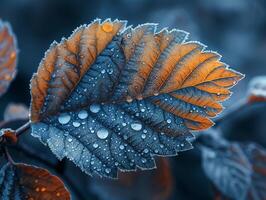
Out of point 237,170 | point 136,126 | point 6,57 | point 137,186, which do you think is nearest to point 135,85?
point 136,126

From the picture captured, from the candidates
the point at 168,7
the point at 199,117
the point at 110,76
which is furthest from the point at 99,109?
the point at 168,7

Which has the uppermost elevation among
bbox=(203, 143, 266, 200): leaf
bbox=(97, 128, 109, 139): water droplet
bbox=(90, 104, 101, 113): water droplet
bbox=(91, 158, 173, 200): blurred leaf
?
bbox=(203, 143, 266, 200): leaf

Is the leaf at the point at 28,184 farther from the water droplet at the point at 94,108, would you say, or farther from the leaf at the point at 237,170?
the leaf at the point at 237,170

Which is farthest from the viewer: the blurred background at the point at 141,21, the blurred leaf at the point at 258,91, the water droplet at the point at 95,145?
the blurred background at the point at 141,21

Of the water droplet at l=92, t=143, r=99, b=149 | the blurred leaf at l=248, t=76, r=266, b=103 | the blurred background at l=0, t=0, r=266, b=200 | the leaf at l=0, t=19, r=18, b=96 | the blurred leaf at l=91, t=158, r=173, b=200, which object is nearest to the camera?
the water droplet at l=92, t=143, r=99, b=149

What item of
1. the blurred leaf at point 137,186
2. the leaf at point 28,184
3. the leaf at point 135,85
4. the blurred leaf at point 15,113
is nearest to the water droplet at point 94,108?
the leaf at point 135,85

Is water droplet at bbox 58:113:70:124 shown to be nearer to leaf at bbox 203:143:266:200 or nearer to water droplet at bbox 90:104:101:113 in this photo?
water droplet at bbox 90:104:101:113

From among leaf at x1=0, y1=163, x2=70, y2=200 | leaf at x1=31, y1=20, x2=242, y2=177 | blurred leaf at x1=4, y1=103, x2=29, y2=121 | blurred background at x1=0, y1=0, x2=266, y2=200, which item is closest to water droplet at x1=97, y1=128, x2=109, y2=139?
leaf at x1=31, y1=20, x2=242, y2=177
